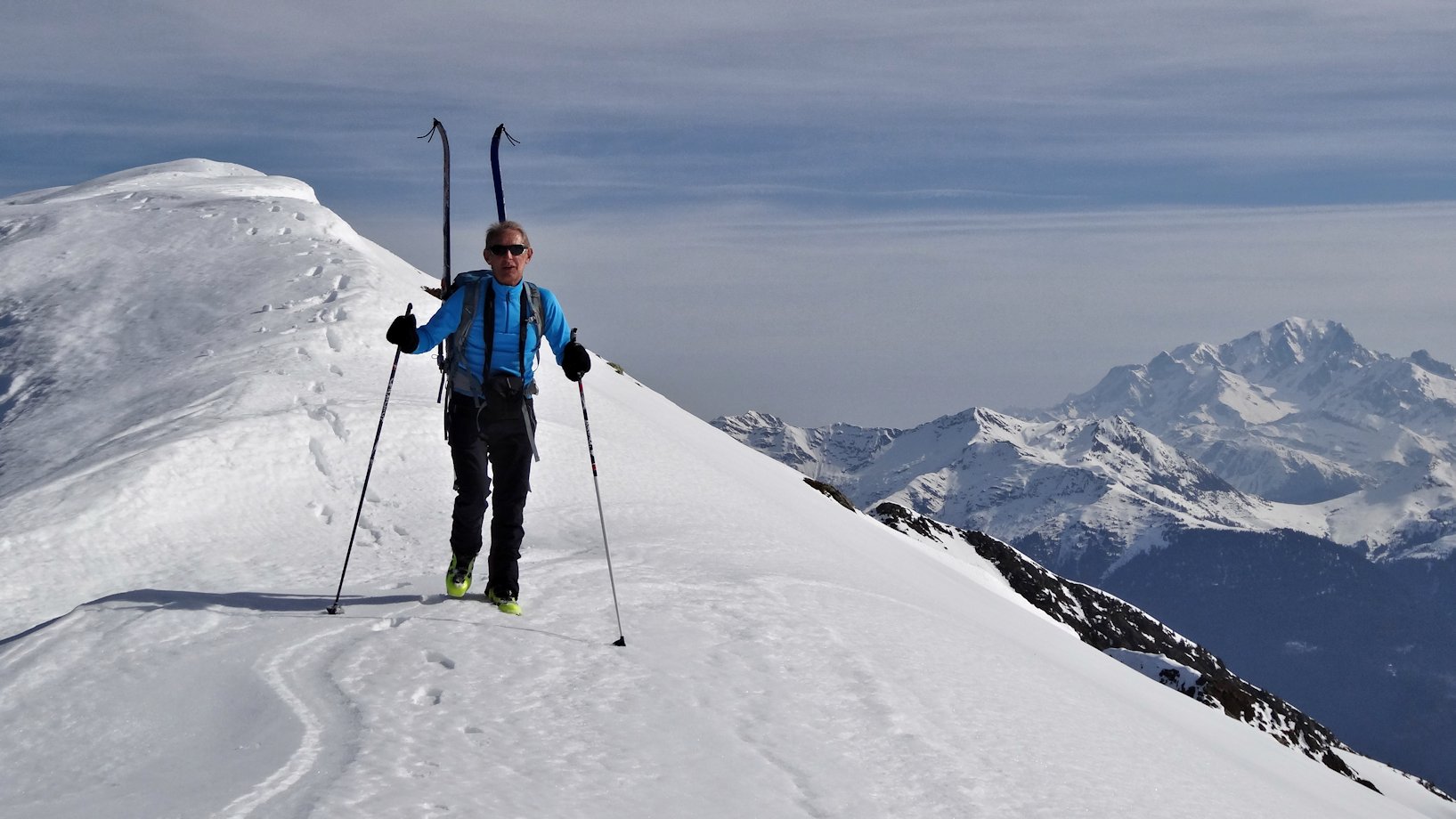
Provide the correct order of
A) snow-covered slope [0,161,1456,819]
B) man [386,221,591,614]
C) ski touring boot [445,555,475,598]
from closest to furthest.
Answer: snow-covered slope [0,161,1456,819]
man [386,221,591,614]
ski touring boot [445,555,475,598]

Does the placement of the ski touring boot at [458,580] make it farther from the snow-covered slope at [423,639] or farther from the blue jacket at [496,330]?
the blue jacket at [496,330]

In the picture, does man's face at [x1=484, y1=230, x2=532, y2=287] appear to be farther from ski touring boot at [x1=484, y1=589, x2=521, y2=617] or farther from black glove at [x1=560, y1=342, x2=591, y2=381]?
ski touring boot at [x1=484, y1=589, x2=521, y2=617]

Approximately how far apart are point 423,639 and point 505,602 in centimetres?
101

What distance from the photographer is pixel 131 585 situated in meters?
8.65

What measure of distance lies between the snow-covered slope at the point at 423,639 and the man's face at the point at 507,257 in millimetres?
2576

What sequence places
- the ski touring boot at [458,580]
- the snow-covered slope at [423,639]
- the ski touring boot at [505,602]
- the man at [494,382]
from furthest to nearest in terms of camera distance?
the ski touring boot at [458,580]
the man at [494,382]
the ski touring boot at [505,602]
the snow-covered slope at [423,639]

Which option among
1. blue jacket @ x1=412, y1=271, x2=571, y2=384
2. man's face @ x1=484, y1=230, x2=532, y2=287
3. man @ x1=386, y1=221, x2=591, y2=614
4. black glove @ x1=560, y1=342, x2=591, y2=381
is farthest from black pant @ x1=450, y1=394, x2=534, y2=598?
man's face @ x1=484, y1=230, x2=532, y2=287

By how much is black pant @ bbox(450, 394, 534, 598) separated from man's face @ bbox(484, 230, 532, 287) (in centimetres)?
97

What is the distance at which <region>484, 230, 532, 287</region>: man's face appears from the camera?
7.86 metres

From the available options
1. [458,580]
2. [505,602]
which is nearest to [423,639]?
[505,602]

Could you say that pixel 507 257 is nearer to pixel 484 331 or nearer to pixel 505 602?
pixel 484 331

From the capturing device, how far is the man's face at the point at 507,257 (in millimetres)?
7861

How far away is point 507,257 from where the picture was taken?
7.87 meters

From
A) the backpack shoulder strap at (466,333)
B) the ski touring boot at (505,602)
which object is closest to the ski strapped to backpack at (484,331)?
the backpack shoulder strap at (466,333)
